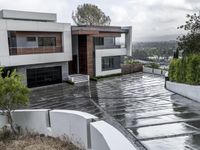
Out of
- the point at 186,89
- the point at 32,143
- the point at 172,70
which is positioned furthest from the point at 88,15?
the point at 32,143

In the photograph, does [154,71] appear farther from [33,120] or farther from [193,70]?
[33,120]

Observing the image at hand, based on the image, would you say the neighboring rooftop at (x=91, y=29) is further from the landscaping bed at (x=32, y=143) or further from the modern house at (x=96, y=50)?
the landscaping bed at (x=32, y=143)

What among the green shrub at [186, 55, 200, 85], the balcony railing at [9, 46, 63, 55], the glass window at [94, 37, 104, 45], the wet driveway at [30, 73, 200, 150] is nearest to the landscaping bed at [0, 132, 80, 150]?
the wet driveway at [30, 73, 200, 150]

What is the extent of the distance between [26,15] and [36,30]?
3.14 m

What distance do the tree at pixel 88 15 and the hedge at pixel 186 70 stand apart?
93.5ft

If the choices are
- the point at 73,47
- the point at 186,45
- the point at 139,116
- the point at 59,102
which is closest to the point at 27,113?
the point at 139,116

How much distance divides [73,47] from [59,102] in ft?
45.6

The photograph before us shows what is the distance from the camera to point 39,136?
10.6m

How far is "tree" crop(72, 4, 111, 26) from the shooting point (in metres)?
46.7

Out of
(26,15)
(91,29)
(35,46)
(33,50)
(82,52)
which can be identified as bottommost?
(82,52)

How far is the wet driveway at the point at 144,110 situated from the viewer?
906 cm

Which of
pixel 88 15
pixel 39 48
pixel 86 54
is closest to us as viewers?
pixel 39 48

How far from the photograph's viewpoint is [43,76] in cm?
2697

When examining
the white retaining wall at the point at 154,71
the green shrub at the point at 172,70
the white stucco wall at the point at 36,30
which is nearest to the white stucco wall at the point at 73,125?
the green shrub at the point at 172,70
